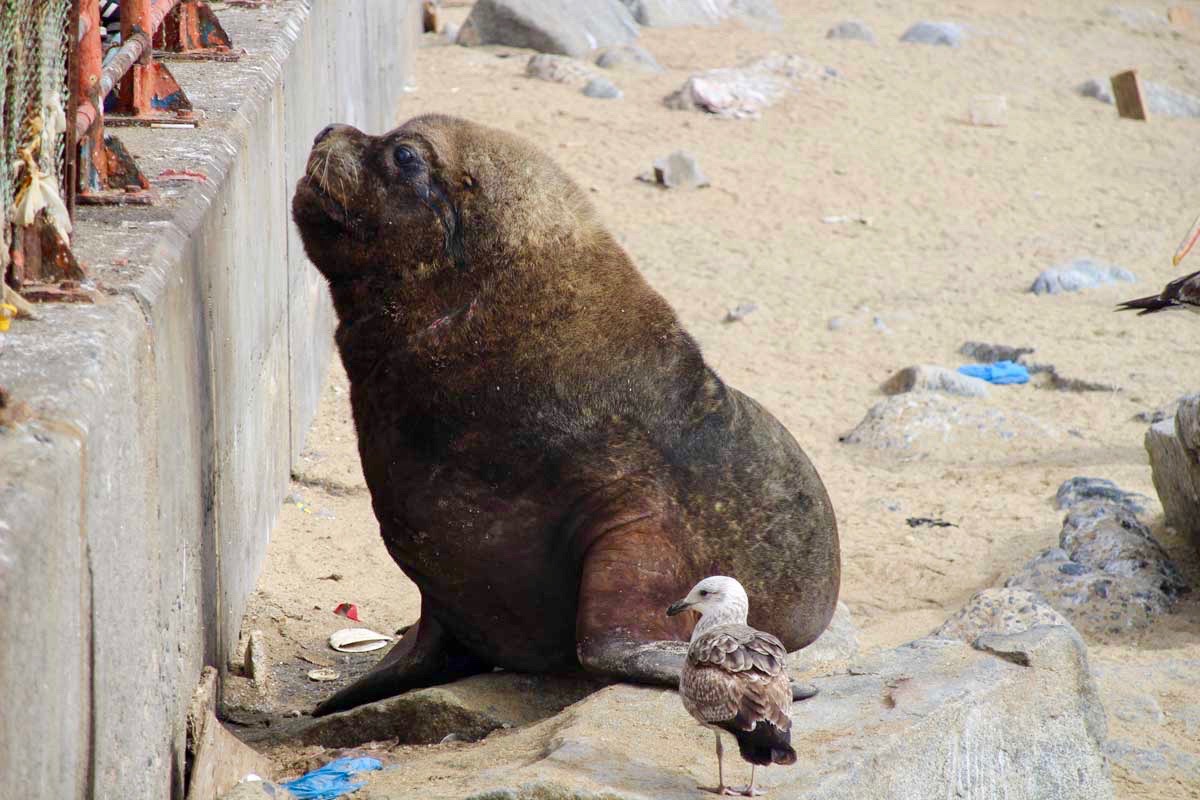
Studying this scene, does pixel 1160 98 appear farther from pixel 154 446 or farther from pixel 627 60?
pixel 154 446

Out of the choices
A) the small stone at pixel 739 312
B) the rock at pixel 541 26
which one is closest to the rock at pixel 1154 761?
the small stone at pixel 739 312

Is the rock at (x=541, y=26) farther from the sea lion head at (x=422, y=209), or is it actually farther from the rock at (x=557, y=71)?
the sea lion head at (x=422, y=209)

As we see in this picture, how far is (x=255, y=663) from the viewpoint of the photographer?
16.0 feet

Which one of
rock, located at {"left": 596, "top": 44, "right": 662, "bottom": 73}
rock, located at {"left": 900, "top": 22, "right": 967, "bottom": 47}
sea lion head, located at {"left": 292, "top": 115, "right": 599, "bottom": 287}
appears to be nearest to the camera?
sea lion head, located at {"left": 292, "top": 115, "right": 599, "bottom": 287}

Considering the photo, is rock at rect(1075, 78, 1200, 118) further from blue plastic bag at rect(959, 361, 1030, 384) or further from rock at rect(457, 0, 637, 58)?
blue plastic bag at rect(959, 361, 1030, 384)

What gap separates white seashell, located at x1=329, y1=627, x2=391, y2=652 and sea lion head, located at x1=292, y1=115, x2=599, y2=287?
5.29ft

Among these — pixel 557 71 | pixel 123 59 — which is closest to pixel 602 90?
pixel 557 71

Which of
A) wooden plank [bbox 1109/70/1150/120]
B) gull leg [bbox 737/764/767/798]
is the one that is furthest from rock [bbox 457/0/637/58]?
gull leg [bbox 737/764/767/798]

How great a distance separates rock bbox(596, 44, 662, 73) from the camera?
1517 cm

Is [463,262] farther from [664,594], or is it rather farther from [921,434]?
[921,434]

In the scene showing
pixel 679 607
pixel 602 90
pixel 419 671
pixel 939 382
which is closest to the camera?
pixel 679 607

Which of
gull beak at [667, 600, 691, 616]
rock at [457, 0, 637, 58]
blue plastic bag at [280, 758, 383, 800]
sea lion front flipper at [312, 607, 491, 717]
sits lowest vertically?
rock at [457, 0, 637, 58]

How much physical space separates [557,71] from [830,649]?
1029 cm

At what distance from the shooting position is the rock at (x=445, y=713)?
13.5ft
